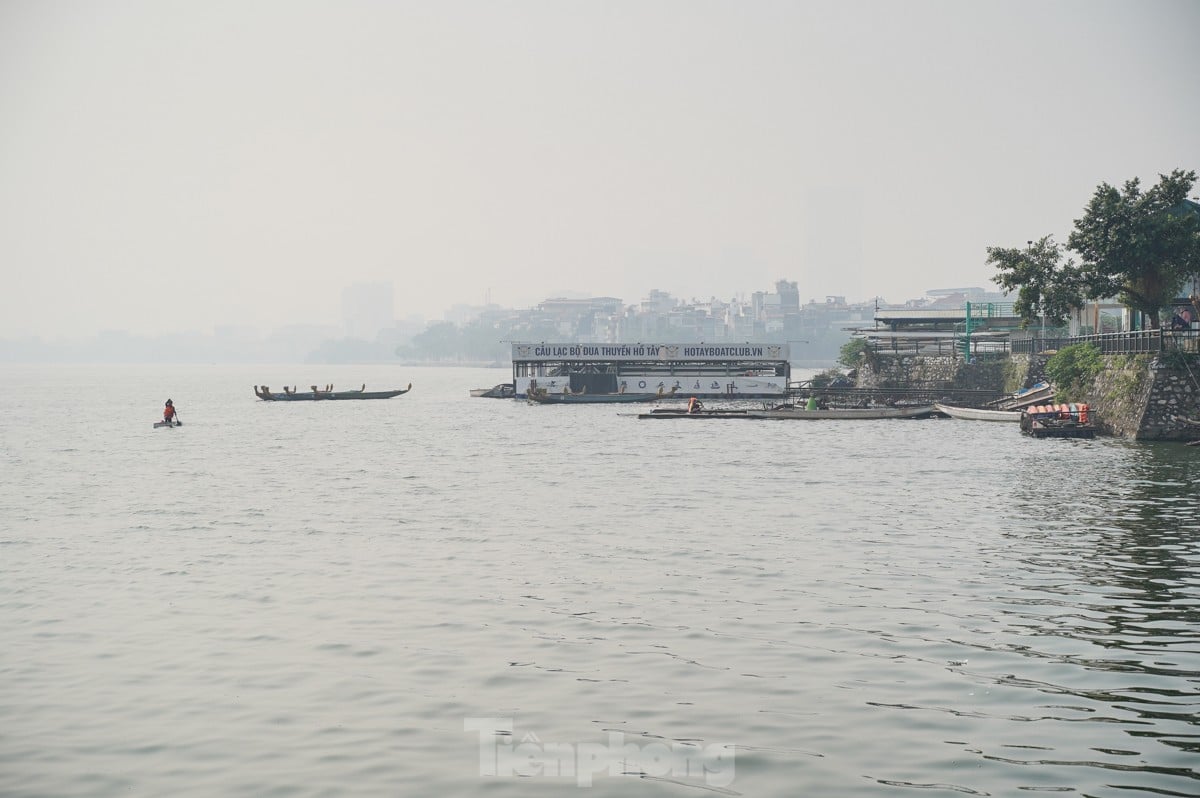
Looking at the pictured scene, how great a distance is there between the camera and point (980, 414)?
65812mm

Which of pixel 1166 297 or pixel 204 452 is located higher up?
pixel 1166 297

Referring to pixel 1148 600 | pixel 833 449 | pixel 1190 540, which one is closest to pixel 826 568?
pixel 1148 600

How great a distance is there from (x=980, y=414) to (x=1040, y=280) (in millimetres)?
12348

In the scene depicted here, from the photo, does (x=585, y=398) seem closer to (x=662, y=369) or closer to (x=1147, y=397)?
(x=662, y=369)

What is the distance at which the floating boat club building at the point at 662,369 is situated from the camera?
9838 centimetres

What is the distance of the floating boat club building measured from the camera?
98.4 meters

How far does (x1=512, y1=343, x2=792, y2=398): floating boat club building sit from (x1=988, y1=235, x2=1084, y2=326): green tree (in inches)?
1629

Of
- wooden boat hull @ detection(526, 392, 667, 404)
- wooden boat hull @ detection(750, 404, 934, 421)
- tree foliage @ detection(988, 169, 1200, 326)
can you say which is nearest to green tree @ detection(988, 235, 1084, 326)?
tree foliage @ detection(988, 169, 1200, 326)

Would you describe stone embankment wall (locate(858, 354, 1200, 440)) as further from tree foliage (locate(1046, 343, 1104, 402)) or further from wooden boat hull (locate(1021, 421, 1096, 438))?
wooden boat hull (locate(1021, 421, 1096, 438))

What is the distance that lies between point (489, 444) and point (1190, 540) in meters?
36.6

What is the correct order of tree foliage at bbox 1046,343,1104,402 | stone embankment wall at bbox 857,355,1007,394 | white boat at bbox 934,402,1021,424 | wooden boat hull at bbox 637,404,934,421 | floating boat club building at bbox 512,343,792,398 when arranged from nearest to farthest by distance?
tree foliage at bbox 1046,343,1104,402 → white boat at bbox 934,402,1021,424 → wooden boat hull at bbox 637,404,934,421 → stone embankment wall at bbox 857,355,1007,394 → floating boat club building at bbox 512,343,792,398

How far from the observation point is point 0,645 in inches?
611

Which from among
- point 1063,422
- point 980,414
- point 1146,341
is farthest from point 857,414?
point 1146,341

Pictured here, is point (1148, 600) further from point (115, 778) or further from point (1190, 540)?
point (115, 778)
